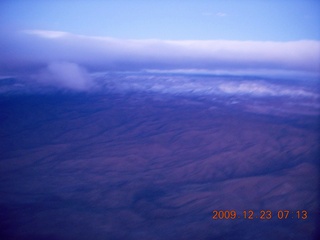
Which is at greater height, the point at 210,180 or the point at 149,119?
the point at 149,119

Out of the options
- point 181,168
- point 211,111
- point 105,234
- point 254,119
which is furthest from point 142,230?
point 254,119

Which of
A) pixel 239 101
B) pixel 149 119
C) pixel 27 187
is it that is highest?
pixel 239 101

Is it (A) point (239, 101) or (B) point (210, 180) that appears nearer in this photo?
(A) point (239, 101)

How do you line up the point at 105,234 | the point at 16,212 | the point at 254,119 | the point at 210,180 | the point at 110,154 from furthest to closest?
the point at 110,154 → the point at 210,180 → the point at 254,119 → the point at 16,212 → the point at 105,234

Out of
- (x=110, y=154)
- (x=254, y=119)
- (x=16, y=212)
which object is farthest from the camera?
(x=110, y=154)

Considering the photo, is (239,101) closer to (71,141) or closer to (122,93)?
(122,93)
